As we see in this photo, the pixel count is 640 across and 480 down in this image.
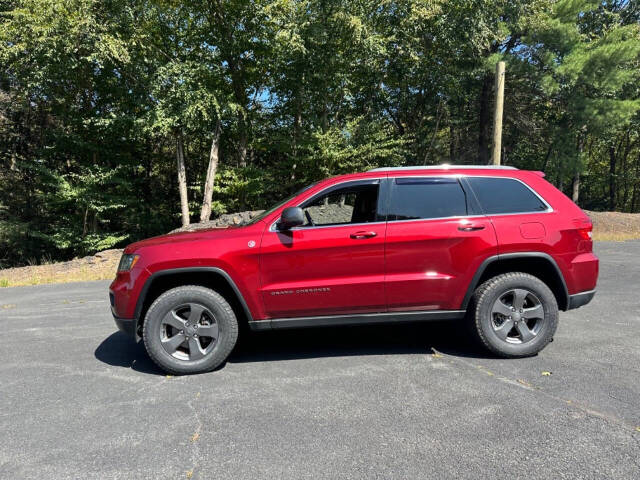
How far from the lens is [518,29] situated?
52.7 ft

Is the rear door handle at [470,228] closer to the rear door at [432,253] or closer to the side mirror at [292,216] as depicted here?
the rear door at [432,253]

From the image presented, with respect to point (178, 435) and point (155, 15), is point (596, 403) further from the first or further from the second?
point (155, 15)

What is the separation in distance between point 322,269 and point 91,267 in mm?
10841

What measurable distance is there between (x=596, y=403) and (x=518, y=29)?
17.8 metres

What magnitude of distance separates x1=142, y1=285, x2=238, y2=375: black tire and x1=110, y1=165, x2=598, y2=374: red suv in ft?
0.03

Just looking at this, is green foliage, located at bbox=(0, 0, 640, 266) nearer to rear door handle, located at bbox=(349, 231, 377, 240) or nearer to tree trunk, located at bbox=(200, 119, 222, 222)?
tree trunk, located at bbox=(200, 119, 222, 222)

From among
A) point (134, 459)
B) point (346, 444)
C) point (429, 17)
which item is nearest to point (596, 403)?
point (346, 444)

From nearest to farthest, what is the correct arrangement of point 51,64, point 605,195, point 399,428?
point 399,428
point 51,64
point 605,195

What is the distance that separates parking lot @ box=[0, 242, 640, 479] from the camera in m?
2.22

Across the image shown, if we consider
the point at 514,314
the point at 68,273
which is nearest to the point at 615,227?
the point at 514,314

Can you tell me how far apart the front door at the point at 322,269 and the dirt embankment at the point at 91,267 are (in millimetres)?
3821

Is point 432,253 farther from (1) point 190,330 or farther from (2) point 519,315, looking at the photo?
(1) point 190,330

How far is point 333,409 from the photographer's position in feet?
9.28

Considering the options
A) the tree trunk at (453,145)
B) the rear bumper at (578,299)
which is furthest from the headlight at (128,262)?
the tree trunk at (453,145)
